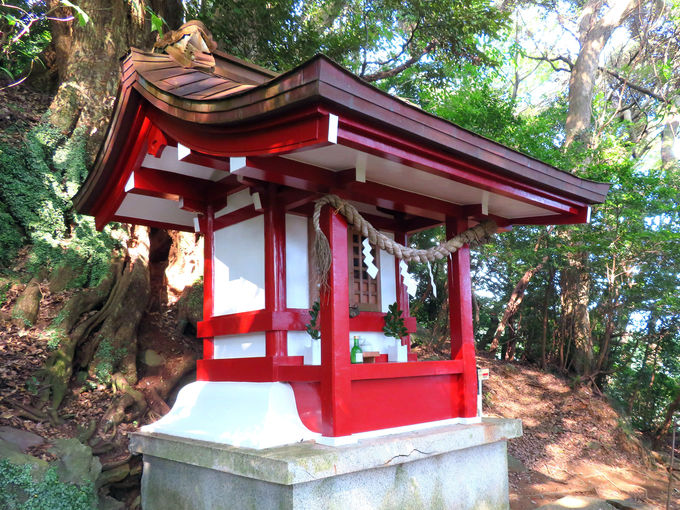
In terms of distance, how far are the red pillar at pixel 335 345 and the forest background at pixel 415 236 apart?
300cm

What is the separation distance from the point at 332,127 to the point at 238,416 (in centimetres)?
241

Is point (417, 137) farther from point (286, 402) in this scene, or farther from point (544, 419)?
point (544, 419)

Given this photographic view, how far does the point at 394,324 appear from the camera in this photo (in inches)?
185

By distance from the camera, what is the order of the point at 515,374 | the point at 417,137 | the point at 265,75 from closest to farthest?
the point at 417,137
the point at 265,75
the point at 515,374

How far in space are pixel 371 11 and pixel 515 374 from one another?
795 cm

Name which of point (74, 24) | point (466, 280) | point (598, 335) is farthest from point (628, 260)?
point (74, 24)

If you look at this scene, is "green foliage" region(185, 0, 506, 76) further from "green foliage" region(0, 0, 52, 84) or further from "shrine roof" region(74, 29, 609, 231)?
"shrine roof" region(74, 29, 609, 231)

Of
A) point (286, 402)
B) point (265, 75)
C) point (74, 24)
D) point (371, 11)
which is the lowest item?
point (286, 402)

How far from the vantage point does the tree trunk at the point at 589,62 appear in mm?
12383

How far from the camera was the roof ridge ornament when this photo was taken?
4.27 metres

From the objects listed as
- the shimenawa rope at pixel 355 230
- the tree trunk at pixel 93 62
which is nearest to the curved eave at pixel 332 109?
the shimenawa rope at pixel 355 230

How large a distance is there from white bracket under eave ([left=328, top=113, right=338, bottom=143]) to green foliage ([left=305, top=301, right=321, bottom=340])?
1717 millimetres

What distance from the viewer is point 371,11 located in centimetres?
973

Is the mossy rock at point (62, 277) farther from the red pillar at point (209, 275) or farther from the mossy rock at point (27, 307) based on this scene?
the red pillar at point (209, 275)
